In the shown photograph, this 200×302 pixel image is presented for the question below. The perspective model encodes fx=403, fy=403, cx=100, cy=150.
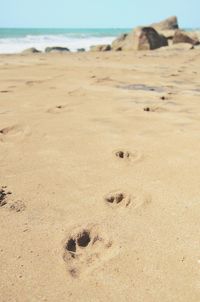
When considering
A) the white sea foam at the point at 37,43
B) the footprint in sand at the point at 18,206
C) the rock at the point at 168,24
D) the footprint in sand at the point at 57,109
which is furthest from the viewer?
the white sea foam at the point at 37,43

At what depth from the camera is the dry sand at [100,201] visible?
4.25ft

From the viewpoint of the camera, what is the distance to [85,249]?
150cm

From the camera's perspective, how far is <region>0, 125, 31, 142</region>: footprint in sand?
8.41 ft

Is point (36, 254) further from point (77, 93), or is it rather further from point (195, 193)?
point (77, 93)

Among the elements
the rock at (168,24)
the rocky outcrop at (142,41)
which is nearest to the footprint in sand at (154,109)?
the rocky outcrop at (142,41)

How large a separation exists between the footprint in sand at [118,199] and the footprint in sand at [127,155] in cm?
42

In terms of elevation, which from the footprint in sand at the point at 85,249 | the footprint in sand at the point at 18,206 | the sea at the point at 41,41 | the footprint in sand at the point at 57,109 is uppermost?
the footprint in sand at the point at 18,206

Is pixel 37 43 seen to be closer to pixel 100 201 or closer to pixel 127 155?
pixel 127 155

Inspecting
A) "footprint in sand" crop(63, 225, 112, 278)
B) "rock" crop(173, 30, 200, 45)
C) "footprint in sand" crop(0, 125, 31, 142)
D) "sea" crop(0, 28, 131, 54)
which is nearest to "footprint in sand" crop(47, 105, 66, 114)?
"footprint in sand" crop(0, 125, 31, 142)

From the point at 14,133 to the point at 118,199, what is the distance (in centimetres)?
113

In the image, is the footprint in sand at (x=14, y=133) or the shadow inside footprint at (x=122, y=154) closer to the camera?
the shadow inside footprint at (x=122, y=154)

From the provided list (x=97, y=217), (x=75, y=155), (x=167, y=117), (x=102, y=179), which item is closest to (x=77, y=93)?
(x=167, y=117)

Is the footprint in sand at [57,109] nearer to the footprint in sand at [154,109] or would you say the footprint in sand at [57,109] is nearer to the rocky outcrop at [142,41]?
the footprint in sand at [154,109]

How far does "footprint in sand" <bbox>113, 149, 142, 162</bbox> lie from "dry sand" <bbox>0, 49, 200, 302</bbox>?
0.04 feet
